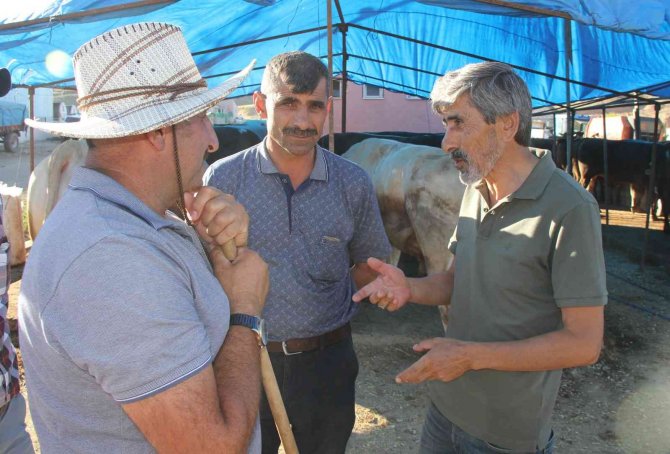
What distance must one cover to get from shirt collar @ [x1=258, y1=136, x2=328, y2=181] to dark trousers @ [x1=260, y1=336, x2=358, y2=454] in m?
0.78

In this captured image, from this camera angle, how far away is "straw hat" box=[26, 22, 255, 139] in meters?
1.24

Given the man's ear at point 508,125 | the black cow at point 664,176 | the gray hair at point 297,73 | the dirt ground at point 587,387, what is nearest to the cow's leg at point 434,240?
the dirt ground at point 587,387

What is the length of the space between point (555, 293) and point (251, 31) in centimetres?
533

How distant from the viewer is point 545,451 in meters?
2.01

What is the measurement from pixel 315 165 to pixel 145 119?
143 cm

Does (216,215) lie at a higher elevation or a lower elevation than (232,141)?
higher

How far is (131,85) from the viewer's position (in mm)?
1278

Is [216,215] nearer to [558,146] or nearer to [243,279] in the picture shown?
[243,279]

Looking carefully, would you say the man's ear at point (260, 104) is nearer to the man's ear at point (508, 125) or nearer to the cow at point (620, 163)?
the man's ear at point (508, 125)

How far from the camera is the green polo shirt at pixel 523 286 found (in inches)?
69.9

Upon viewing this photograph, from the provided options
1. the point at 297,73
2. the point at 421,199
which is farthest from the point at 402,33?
→ the point at 297,73

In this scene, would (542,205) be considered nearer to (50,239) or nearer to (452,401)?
(452,401)

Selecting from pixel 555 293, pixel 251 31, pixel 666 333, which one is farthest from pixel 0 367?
pixel 666 333

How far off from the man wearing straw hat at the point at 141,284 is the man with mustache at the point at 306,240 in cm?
106
